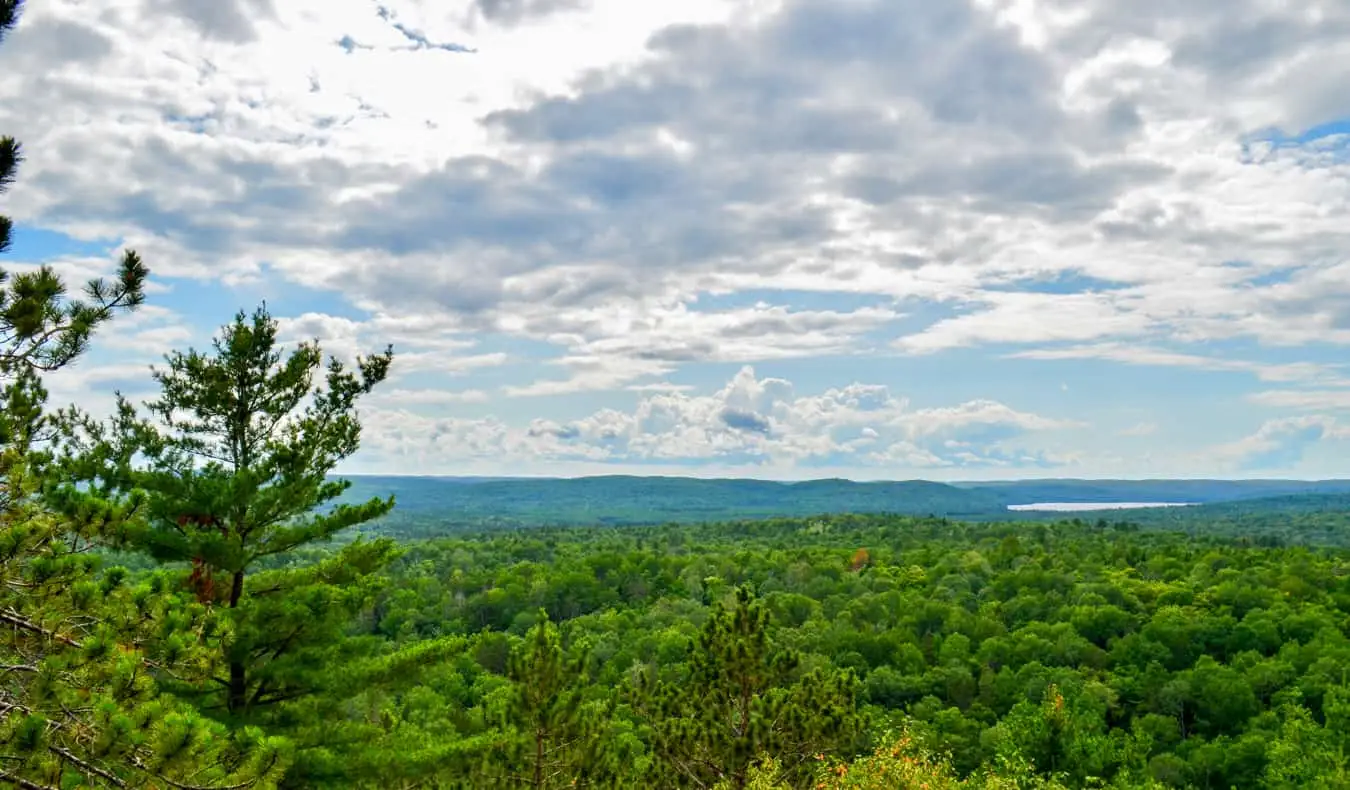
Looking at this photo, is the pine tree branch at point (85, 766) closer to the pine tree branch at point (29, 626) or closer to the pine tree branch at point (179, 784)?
the pine tree branch at point (179, 784)

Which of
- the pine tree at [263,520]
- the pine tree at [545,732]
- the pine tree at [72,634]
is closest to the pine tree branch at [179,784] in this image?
the pine tree at [72,634]

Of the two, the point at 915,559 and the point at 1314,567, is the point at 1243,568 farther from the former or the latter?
the point at 915,559

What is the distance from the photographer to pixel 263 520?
47.3ft

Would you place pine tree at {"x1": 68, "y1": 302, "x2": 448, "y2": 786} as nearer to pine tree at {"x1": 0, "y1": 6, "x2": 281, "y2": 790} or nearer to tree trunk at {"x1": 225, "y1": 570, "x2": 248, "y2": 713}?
tree trunk at {"x1": 225, "y1": 570, "x2": 248, "y2": 713}

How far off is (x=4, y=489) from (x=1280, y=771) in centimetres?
4523

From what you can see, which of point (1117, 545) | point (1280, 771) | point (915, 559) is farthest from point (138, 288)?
point (1117, 545)

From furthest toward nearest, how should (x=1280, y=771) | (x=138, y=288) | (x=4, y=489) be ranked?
(x=1280, y=771) → (x=138, y=288) → (x=4, y=489)

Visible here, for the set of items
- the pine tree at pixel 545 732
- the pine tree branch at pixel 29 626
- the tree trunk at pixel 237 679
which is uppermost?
the pine tree branch at pixel 29 626

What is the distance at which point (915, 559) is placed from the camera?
10094cm

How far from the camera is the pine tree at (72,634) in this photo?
21.5ft

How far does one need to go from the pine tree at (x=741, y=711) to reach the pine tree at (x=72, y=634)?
10.3 m

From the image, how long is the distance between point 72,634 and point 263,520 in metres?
7.03

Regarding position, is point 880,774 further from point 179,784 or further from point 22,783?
point 22,783

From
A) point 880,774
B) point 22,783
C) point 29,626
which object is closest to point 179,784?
point 22,783
